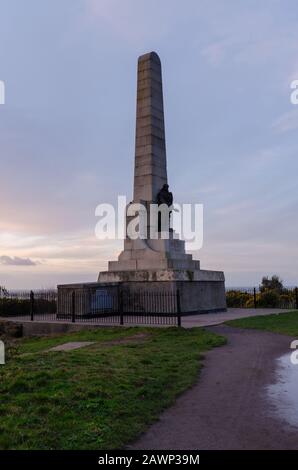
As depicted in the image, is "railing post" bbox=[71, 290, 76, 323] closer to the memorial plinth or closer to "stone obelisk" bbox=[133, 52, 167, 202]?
A: the memorial plinth

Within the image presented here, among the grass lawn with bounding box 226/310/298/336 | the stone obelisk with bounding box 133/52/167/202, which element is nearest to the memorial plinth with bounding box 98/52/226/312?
the stone obelisk with bounding box 133/52/167/202

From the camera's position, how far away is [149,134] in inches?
880

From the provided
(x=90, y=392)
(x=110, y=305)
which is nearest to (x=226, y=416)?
(x=90, y=392)

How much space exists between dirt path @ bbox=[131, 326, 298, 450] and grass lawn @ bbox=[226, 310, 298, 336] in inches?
189

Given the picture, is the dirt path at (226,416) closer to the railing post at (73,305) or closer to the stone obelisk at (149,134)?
the railing post at (73,305)

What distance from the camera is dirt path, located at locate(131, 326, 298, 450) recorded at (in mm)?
5000

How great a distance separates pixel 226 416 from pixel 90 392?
1.94 meters

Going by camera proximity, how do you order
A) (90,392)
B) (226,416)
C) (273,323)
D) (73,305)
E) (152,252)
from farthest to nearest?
1. (152,252)
2. (73,305)
3. (273,323)
4. (90,392)
5. (226,416)

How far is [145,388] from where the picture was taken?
7.14 metres

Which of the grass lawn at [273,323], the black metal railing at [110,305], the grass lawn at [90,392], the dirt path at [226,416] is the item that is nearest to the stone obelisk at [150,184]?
the black metal railing at [110,305]

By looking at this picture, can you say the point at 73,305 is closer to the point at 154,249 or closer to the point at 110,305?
the point at 110,305
